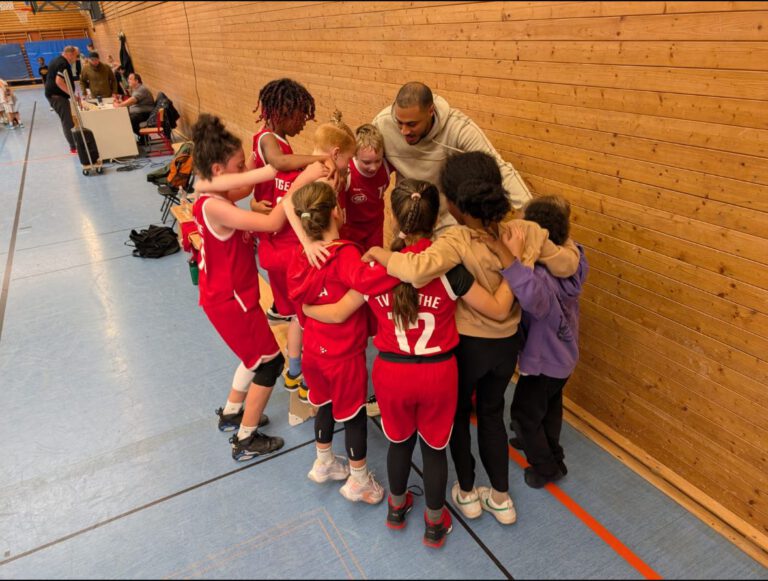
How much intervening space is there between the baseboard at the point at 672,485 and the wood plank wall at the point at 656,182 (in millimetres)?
16

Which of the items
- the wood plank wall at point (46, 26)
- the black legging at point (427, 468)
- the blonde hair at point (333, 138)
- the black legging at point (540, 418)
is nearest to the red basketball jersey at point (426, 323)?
the black legging at point (427, 468)

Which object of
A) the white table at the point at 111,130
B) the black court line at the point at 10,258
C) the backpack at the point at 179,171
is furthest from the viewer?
the white table at the point at 111,130

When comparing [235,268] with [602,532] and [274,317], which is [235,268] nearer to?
[274,317]

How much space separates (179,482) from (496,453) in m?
1.67

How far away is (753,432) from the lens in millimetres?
2049

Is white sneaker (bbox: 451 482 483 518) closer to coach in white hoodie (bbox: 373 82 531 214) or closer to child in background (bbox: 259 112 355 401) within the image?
child in background (bbox: 259 112 355 401)

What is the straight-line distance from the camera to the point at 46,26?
22625 millimetres

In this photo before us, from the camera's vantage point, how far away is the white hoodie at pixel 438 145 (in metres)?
2.48

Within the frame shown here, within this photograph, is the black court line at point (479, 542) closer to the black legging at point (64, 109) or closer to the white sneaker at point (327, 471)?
the white sneaker at point (327, 471)

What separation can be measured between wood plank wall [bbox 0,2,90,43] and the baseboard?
26.9 meters

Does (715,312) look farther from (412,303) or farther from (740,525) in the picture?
(412,303)

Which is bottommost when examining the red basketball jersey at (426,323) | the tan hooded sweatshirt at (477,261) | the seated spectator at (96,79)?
the seated spectator at (96,79)

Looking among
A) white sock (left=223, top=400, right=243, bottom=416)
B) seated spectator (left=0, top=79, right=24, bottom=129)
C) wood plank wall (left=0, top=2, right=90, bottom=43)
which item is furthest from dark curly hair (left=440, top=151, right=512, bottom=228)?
wood plank wall (left=0, top=2, right=90, bottom=43)

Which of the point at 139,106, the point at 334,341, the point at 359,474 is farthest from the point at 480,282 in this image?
the point at 139,106
